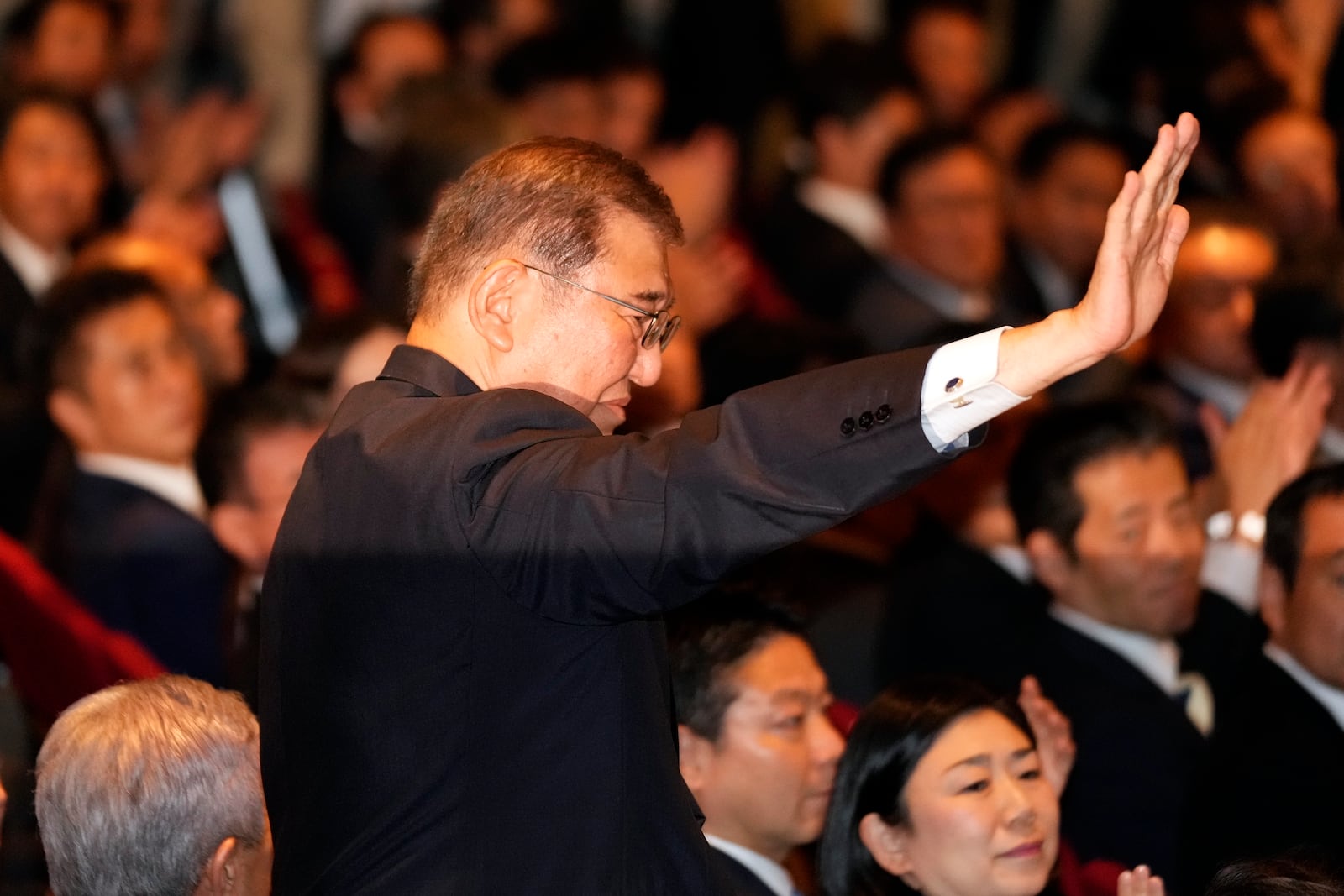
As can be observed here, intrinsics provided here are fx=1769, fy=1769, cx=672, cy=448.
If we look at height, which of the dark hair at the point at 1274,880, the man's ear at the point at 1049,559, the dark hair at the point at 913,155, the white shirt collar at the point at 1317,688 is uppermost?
the dark hair at the point at 913,155

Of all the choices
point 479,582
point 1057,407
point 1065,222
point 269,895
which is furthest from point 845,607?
point 1065,222

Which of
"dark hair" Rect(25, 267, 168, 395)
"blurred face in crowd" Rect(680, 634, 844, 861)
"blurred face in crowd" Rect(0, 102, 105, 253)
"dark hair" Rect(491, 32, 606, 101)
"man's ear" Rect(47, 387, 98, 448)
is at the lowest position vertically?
"blurred face in crowd" Rect(680, 634, 844, 861)

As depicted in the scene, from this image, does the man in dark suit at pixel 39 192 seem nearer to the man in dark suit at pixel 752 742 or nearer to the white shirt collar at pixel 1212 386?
the man in dark suit at pixel 752 742

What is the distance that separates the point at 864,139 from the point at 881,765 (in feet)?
12.2

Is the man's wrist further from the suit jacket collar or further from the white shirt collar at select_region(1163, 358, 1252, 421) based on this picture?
the suit jacket collar

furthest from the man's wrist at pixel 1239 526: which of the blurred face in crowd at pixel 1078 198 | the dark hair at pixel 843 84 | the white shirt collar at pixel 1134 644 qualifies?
the dark hair at pixel 843 84

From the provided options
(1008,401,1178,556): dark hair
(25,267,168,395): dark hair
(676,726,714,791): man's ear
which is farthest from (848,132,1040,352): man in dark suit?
(676,726,714,791): man's ear

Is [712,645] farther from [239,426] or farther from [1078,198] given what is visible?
[1078,198]

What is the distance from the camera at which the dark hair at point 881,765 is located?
238cm

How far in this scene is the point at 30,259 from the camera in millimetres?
4668

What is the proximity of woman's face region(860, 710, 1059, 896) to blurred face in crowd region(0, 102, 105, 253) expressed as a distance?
3.20 m

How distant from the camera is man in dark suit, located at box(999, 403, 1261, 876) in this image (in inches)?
111

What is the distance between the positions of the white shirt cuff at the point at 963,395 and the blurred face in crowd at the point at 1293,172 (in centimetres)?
418

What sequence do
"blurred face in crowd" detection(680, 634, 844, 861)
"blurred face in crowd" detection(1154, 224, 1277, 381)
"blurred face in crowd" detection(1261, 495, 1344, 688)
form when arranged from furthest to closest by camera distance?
"blurred face in crowd" detection(1154, 224, 1277, 381) < "blurred face in crowd" detection(1261, 495, 1344, 688) < "blurred face in crowd" detection(680, 634, 844, 861)
